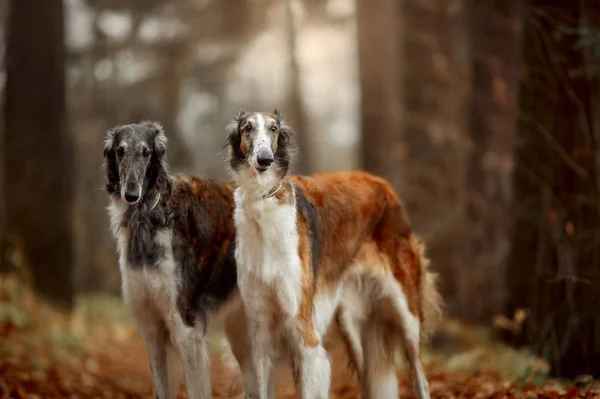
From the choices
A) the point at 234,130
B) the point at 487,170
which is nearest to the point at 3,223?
the point at 234,130

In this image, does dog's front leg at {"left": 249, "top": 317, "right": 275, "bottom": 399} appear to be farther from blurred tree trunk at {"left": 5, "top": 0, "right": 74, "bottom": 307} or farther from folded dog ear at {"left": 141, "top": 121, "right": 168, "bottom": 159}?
blurred tree trunk at {"left": 5, "top": 0, "right": 74, "bottom": 307}

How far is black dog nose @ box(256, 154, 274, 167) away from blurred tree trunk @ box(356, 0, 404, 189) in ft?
22.2

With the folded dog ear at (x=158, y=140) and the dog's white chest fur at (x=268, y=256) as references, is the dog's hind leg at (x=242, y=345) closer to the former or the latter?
the dog's white chest fur at (x=268, y=256)

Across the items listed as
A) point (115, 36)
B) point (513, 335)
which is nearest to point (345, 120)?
point (115, 36)

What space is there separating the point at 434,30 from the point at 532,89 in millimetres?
6001

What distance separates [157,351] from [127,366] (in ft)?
13.6

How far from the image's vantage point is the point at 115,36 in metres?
14.5

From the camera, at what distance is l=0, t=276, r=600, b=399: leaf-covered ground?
583 cm

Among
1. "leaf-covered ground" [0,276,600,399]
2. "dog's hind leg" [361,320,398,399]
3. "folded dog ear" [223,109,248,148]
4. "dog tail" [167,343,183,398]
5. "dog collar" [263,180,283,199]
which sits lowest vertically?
"leaf-covered ground" [0,276,600,399]

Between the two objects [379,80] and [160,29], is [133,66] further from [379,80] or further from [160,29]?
[379,80]

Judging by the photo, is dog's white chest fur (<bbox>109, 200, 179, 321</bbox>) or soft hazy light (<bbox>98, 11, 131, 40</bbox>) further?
soft hazy light (<bbox>98, 11, 131, 40</bbox>)

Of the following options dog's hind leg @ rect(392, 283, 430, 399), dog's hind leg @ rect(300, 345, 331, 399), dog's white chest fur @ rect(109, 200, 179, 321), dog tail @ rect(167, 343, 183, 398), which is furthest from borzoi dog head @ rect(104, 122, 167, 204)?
dog's hind leg @ rect(392, 283, 430, 399)

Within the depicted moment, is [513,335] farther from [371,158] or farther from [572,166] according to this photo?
[371,158]

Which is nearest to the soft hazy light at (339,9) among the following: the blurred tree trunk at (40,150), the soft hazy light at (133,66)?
the soft hazy light at (133,66)
